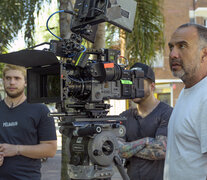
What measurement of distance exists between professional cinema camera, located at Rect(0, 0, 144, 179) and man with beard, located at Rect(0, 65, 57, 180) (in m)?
0.51

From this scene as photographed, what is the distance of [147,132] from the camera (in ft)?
9.57

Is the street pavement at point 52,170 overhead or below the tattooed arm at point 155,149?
below

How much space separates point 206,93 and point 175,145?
0.39 meters

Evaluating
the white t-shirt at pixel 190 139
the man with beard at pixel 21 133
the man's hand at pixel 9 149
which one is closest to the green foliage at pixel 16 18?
the man with beard at pixel 21 133

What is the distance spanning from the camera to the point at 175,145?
2.15m

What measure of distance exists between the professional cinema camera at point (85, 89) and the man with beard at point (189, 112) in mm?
413

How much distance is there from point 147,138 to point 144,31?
12.2 feet

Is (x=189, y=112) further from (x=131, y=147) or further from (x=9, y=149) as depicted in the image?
(x=9, y=149)

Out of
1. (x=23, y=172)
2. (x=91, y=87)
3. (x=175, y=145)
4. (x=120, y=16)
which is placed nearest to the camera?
(x=175, y=145)

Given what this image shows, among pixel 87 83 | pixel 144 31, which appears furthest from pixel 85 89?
pixel 144 31

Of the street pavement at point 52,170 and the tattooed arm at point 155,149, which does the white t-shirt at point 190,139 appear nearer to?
the tattooed arm at point 155,149

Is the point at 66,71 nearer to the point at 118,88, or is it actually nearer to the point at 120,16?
the point at 118,88

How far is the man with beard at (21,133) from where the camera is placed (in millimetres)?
2918

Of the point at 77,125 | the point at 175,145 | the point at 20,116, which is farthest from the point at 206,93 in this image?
the point at 20,116
